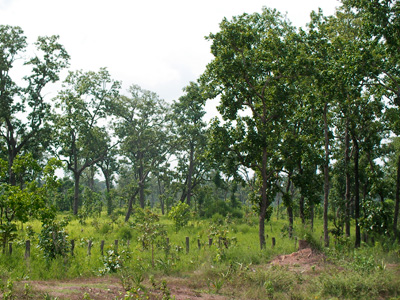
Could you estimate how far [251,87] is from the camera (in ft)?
61.1

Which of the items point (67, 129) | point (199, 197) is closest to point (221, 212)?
point (199, 197)

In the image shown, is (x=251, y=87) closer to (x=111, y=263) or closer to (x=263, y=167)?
(x=263, y=167)

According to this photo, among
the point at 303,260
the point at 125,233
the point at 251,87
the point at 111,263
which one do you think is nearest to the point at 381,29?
the point at 251,87

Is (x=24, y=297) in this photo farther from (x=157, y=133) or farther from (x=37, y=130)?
(x=157, y=133)

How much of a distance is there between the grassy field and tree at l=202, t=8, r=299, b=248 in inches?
150

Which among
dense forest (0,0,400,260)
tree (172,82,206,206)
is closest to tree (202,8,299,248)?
dense forest (0,0,400,260)

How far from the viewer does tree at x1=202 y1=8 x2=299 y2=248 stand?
1778 cm

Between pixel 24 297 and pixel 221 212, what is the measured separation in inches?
1056

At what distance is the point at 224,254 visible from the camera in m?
14.6

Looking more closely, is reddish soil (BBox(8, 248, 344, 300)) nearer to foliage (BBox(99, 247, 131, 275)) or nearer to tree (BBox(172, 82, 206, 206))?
foliage (BBox(99, 247, 131, 275))

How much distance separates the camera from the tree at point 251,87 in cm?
1778

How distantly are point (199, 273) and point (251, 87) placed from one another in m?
10.0

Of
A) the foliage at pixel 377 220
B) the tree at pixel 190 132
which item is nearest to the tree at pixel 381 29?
the foliage at pixel 377 220

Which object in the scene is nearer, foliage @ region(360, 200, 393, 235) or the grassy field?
the grassy field
